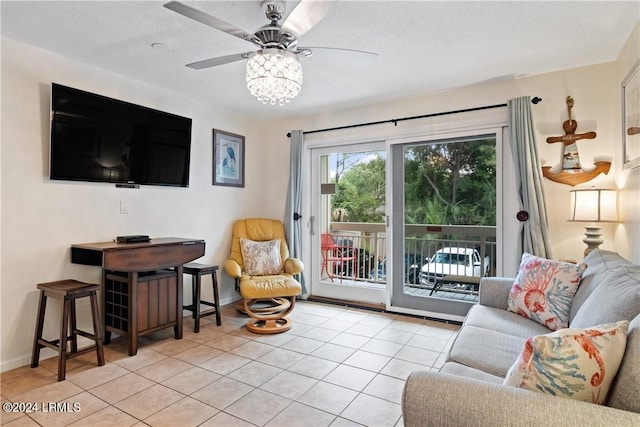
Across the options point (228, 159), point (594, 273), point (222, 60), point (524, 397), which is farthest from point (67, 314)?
point (594, 273)

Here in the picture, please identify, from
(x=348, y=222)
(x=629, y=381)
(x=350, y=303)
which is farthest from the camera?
(x=348, y=222)

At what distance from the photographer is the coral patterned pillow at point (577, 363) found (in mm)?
989

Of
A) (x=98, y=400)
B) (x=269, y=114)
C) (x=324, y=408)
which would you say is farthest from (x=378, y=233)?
(x=98, y=400)

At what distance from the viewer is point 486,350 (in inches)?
66.8

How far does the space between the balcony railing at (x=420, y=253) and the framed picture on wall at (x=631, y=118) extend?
1.17 meters

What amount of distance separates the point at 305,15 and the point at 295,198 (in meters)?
2.77

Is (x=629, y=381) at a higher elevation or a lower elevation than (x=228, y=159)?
lower

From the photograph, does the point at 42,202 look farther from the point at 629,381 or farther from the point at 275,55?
the point at 629,381

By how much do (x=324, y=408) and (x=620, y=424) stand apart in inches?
56.7

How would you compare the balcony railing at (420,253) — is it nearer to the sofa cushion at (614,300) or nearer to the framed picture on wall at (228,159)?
the framed picture on wall at (228,159)

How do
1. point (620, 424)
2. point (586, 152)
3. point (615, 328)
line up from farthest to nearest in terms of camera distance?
point (586, 152) < point (615, 328) < point (620, 424)

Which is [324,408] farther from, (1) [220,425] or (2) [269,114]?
(2) [269,114]

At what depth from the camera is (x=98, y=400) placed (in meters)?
2.04

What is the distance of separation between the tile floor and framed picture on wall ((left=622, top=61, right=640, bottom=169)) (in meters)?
1.85
